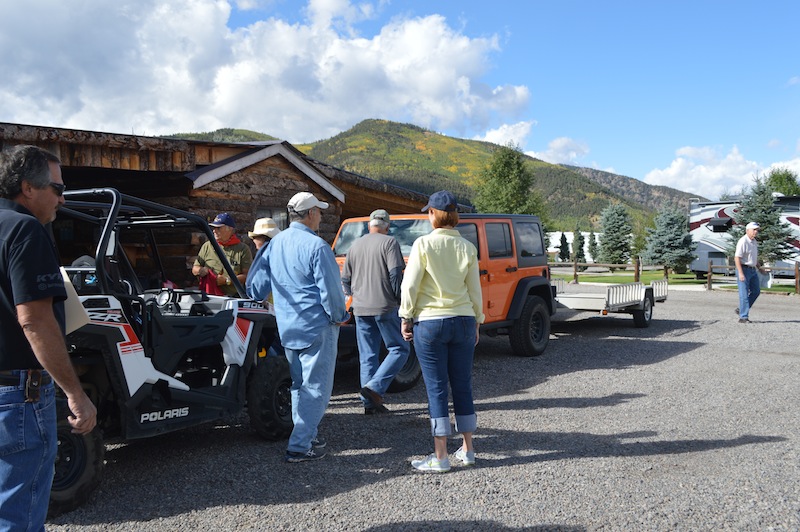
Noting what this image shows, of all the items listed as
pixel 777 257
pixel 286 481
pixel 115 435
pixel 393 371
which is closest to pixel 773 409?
pixel 393 371

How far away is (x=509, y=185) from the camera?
201 ft

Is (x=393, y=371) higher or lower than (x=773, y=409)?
higher

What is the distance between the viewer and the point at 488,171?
63.5 meters

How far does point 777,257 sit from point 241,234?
75.6 feet

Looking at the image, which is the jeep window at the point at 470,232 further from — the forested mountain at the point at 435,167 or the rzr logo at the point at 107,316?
the forested mountain at the point at 435,167

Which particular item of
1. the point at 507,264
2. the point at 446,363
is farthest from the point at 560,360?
the point at 446,363

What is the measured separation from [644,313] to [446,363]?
9082mm

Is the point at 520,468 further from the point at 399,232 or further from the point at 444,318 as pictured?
the point at 399,232

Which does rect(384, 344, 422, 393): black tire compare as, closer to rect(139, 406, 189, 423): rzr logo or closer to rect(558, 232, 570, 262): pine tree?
rect(139, 406, 189, 423): rzr logo

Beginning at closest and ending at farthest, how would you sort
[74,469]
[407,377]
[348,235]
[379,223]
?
1. [74,469]
2. [379,223]
3. [407,377]
4. [348,235]

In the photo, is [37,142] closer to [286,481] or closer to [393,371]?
[393,371]

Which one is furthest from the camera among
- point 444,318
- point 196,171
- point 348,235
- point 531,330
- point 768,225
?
point 768,225

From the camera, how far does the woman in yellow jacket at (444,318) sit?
181 inches

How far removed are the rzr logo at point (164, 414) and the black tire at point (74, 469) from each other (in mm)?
418
